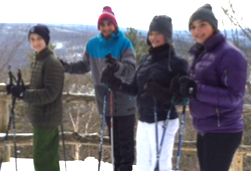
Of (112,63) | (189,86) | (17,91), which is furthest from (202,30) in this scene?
(17,91)

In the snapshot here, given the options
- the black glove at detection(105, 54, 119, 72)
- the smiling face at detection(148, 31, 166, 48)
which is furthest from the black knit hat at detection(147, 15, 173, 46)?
the black glove at detection(105, 54, 119, 72)

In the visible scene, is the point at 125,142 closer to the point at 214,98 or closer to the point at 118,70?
the point at 118,70

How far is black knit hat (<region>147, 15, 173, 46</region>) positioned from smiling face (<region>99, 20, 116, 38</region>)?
56 cm

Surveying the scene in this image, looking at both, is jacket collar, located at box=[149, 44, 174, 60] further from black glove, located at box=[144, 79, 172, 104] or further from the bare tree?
the bare tree

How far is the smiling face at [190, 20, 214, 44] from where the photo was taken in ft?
8.43

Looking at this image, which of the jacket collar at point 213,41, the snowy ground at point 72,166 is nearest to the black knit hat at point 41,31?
the jacket collar at point 213,41

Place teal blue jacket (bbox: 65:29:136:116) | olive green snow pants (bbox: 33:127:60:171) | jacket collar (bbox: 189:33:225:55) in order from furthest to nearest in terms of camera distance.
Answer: teal blue jacket (bbox: 65:29:136:116) → olive green snow pants (bbox: 33:127:60:171) → jacket collar (bbox: 189:33:225:55)

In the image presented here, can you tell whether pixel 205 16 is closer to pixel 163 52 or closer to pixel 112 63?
pixel 163 52

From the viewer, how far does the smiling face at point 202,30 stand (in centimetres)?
257

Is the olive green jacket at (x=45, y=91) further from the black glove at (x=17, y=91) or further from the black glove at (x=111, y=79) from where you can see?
the black glove at (x=111, y=79)

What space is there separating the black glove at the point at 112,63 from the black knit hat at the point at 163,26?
0.39 metres

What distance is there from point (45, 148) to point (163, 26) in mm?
1281

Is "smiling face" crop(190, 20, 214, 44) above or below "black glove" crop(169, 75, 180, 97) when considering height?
above

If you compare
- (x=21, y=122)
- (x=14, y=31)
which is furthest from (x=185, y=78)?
(x=14, y=31)
